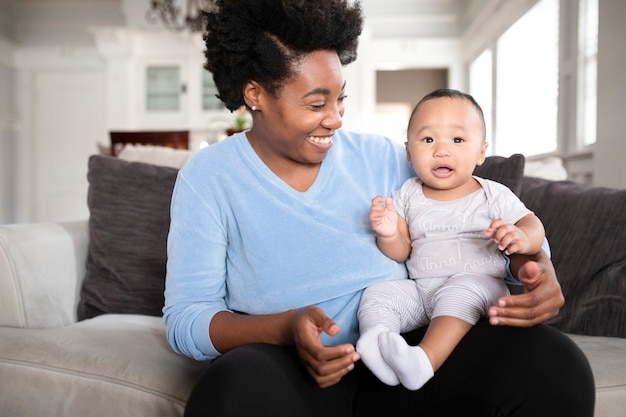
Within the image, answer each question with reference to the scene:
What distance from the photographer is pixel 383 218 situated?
43.3 inches

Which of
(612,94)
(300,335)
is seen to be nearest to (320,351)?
(300,335)

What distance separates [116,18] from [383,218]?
6751 mm

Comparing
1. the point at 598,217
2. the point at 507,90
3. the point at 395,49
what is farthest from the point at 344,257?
the point at 395,49

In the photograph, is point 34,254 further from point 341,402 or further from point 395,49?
point 395,49

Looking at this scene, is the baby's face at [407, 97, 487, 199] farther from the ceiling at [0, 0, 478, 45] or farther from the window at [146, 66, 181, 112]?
the window at [146, 66, 181, 112]

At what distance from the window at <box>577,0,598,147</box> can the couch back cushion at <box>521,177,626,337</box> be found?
206 cm

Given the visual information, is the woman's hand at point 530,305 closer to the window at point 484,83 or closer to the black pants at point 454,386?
the black pants at point 454,386

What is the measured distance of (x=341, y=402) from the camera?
0.97 m

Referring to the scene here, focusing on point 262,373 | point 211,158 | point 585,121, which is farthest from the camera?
point 585,121

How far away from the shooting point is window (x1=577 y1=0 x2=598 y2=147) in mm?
3445

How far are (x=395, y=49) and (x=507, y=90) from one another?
1.60 m

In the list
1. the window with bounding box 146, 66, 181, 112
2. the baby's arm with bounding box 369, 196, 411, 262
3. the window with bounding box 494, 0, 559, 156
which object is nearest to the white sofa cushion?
the baby's arm with bounding box 369, 196, 411, 262

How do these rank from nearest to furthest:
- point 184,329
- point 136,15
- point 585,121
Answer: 1. point 184,329
2. point 585,121
3. point 136,15

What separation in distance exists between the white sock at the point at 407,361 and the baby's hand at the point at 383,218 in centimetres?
24
